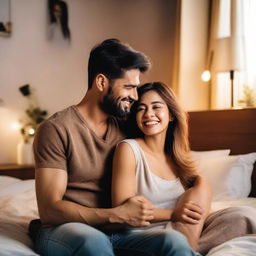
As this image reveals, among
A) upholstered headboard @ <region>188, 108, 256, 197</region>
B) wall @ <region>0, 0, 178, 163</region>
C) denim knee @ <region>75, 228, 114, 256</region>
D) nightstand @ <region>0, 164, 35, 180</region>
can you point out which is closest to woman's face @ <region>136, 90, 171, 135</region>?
denim knee @ <region>75, 228, 114, 256</region>

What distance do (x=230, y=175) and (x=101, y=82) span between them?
1099 millimetres

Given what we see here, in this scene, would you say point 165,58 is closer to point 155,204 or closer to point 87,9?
point 87,9

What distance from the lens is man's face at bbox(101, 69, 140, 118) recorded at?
1496mm

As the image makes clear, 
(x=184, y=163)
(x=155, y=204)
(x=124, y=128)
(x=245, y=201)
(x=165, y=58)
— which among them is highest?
(x=165, y=58)

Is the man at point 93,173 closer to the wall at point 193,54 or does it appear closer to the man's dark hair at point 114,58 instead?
the man's dark hair at point 114,58

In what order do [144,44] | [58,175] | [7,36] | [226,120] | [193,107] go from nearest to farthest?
[58,175]
[226,120]
[193,107]
[7,36]
[144,44]

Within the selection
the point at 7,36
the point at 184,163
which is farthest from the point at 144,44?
the point at 184,163

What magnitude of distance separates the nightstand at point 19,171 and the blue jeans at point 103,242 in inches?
92.6

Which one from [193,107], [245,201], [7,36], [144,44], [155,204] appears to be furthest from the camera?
[144,44]

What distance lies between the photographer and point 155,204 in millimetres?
1455

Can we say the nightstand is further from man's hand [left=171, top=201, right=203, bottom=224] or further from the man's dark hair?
man's hand [left=171, top=201, right=203, bottom=224]

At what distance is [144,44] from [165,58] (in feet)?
1.02

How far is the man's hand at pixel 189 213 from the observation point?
135 cm

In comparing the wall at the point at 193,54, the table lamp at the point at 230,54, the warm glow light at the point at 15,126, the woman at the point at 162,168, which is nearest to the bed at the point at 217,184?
the woman at the point at 162,168
